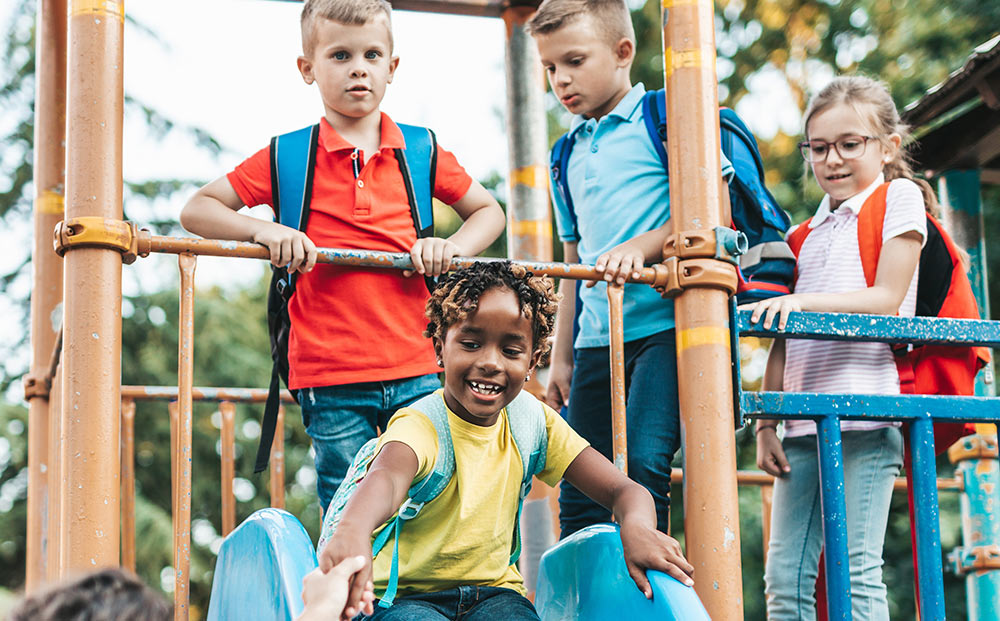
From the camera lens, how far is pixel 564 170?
11.7 feet

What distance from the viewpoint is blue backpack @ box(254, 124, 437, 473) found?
123 inches

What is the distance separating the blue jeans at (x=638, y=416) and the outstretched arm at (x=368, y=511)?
0.84 m

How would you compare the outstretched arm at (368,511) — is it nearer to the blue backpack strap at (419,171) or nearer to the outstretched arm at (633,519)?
the outstretched arm at (633,519)

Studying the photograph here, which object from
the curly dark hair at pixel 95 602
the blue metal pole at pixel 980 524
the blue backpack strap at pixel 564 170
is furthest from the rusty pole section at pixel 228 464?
the blue metal pole at pixel 980 524

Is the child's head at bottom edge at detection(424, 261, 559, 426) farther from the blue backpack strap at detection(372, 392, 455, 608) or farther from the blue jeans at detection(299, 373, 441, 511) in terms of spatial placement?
the blue jeans at detection(299, 373, 441, 511)

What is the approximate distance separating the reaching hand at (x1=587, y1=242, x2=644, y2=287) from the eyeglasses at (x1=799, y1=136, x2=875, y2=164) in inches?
33.3

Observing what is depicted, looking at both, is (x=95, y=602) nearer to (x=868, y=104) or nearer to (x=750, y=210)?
(x=750, y=210)

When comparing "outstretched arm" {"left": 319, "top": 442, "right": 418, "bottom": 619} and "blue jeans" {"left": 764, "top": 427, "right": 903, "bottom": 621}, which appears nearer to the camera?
"outstretched arm" {"left": 319, "top": 442, "right": 418, "bottom": 619}

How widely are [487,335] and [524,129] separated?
7.55 feet

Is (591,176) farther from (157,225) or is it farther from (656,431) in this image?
(157,225)

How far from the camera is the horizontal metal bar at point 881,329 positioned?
2938mm

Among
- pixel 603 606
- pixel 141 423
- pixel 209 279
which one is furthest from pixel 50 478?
pixel 209 279

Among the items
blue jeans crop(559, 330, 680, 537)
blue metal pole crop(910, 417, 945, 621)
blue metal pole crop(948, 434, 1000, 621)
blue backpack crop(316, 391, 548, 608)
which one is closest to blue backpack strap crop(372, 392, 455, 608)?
blue backpack crop(316, 391, 548, 608)

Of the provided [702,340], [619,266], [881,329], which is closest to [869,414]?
[881,329]
